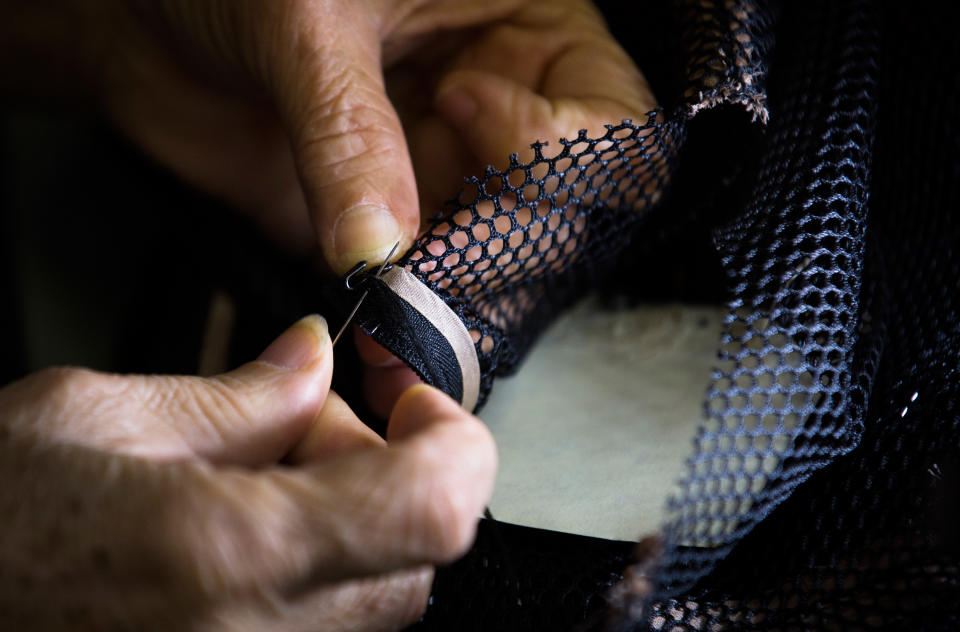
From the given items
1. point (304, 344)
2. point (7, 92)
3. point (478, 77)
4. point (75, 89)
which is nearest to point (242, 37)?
point (478, 77)

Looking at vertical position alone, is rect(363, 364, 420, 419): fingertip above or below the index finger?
below

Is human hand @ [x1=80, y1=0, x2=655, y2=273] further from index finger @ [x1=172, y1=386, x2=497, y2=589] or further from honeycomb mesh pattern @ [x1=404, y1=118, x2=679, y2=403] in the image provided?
index finger @ [x1=172, y1=386, x2=497, y2=589]

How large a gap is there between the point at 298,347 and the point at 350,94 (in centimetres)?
22

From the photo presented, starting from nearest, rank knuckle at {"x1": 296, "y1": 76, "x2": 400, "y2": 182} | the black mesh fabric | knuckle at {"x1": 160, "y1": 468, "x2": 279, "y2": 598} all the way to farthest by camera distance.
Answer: knuckle at {"x1": 160, "y1": 468, "x2": 279, "y2": 598} → the black mesh fabric → knuckle at {"x1": 296, "y1": 76, "x2": 400, "y2": 182}

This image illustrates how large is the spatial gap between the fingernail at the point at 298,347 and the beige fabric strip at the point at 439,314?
0.19ft

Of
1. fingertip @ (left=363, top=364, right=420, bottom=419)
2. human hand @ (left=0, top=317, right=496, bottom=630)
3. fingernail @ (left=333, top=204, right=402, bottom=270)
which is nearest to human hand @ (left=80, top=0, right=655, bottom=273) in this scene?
fingernail @ (left=333, top=204, right=402, bottom=270)

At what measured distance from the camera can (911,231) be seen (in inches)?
24.9

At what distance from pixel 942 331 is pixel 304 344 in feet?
1.50

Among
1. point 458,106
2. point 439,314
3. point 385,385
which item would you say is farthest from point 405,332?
point 458,106

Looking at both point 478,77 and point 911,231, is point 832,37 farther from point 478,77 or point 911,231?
point 478,77

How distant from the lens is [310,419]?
1.55 ft

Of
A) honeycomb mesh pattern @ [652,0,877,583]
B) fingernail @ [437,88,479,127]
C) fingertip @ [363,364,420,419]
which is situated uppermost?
fingernail @ [437,88,479,127]

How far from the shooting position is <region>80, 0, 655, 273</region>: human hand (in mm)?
582

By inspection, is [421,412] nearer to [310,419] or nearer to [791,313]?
[310,419]
